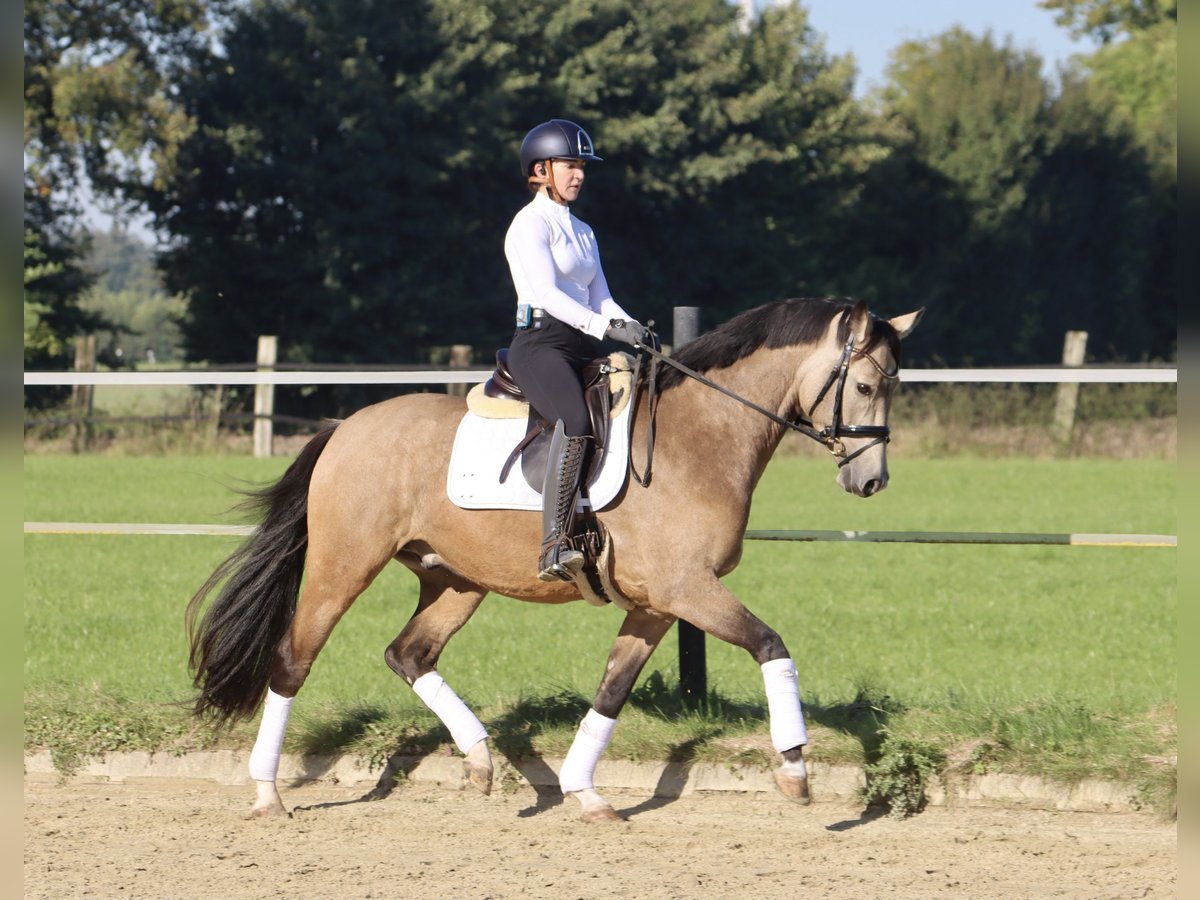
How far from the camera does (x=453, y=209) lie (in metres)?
34.2

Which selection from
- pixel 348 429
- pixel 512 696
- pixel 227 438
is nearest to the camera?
pixel 348 429

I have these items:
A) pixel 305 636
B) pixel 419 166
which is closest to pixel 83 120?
pixel 419 166

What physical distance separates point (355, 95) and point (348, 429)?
28.9m

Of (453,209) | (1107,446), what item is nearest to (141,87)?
(453,209)

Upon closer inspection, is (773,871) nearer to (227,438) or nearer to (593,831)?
(593,831)

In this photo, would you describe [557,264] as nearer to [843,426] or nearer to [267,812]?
[843,426]

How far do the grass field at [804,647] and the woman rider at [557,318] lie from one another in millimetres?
1278

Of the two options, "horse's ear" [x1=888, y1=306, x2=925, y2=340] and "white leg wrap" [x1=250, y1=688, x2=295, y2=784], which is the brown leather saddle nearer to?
"horse's ear" [x1=888, y1=306, x2=925, y2=340]

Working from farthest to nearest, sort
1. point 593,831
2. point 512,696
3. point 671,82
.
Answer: point 671,82
point 512,696
point 593,831

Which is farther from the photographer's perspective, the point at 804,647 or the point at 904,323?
the point at 804,647

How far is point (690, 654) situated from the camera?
6.52 meters

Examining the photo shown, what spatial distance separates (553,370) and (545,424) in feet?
0.80

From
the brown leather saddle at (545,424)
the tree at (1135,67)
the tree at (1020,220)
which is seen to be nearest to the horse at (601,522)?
the brown leather saddle at (545,424)

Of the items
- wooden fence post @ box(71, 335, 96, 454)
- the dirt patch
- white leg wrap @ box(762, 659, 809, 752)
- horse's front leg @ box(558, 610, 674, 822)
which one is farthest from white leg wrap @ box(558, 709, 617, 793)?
wooden fence post @ box(71, 335, 96, 454)
